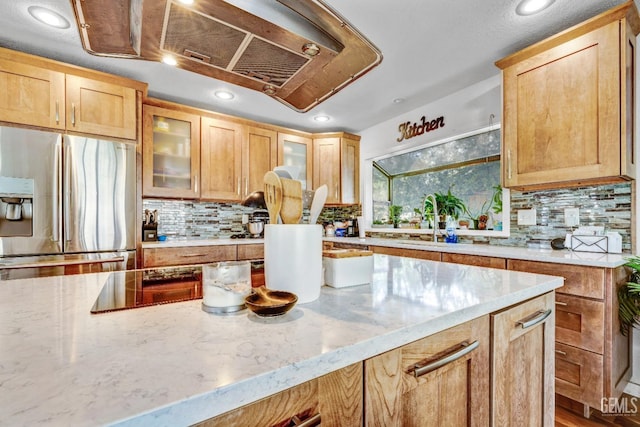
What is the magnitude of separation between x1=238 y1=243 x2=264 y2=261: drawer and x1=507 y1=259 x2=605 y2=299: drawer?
7.73 ft

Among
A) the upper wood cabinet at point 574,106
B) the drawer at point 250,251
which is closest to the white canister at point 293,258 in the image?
the upper wood cabinet at point 574,106

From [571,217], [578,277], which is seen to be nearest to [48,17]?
[578,277]

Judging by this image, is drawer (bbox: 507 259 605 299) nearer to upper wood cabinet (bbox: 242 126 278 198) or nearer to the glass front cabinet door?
upper wood cabinet (bbox: 242 126 278 198)

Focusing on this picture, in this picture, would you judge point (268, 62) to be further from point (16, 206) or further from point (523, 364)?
point (16, 206)

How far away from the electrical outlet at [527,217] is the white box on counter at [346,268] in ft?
6.53

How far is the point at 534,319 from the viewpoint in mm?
899

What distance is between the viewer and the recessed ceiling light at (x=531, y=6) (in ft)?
5.50

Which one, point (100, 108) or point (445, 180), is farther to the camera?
point (445, 180)

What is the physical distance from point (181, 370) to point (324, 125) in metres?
3.72

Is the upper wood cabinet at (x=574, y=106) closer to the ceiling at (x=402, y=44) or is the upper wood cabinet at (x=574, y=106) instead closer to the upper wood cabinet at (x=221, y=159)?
the ceiling at (x=402, y=44)

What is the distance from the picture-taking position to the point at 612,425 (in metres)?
1.55

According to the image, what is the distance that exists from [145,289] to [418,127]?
3.05 metres

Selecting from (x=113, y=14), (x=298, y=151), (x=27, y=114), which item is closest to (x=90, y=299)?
(x=113, y=14)

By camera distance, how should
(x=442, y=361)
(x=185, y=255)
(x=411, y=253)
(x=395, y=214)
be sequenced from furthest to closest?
(x=395, y=214)
(x=185, y=255)
(x=411, y=253)
(x=442, y=361)
